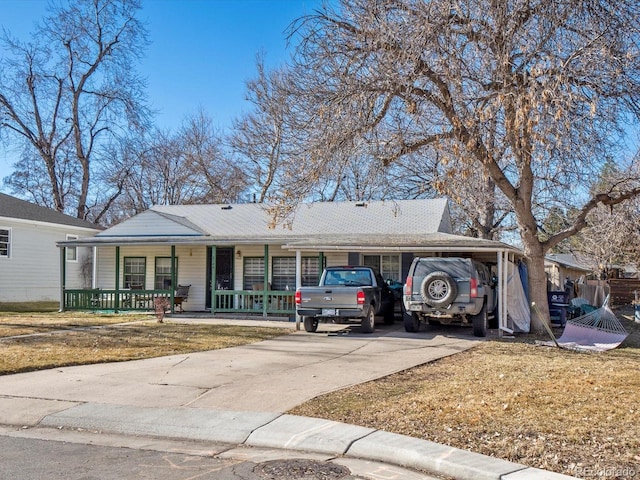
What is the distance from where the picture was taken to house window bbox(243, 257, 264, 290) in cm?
2219

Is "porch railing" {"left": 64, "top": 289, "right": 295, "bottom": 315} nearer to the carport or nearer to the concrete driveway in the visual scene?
the carport

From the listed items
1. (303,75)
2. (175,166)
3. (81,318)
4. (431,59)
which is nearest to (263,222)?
(81,318)

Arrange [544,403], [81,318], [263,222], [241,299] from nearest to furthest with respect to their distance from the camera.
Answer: [544,403] < [81,318] < [241,299] < [263,222]

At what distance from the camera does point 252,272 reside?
22328 millimetres

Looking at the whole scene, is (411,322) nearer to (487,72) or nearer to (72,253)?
(487,72)

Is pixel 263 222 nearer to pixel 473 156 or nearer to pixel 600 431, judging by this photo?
pixel 473 156

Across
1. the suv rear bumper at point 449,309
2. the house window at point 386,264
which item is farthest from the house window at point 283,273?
the suv rear bumper at point 449,309

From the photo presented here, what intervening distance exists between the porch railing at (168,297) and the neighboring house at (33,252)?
554cm

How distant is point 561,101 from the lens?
420 inches

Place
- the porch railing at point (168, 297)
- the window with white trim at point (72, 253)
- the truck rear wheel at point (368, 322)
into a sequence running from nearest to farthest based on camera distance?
the truck rear wheel at point (368, 322) → the porch railing at point (168, 297) → the window with white trim at point (72, 253)

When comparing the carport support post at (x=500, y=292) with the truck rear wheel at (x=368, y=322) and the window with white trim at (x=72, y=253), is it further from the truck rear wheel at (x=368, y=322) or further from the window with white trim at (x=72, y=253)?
the window with white trim at (x=72, y=253)

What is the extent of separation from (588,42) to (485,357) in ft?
21.6

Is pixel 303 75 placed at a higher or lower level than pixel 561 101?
higher

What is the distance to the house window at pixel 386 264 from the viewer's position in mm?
20797
